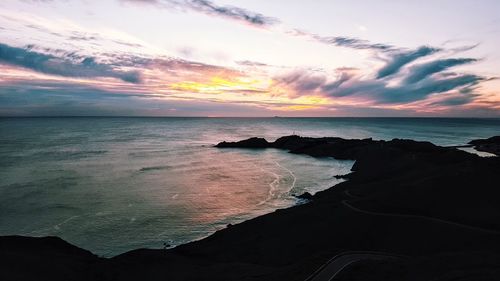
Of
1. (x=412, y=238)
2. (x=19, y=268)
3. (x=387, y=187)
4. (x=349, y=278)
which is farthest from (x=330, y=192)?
(x=19, y=268)

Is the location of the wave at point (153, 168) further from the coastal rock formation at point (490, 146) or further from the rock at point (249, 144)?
the coastal rock formation at point (490, 146)

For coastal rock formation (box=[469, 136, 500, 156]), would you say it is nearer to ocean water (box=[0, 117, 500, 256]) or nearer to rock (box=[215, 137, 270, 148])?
ocean water (box=[0, 117, 500, 256])

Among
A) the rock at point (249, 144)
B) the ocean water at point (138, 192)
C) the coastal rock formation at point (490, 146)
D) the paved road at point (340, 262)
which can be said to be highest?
the coastal rock formation at point (490, 146)

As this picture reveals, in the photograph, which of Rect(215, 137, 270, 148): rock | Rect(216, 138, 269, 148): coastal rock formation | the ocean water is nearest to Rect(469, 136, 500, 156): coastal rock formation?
Answer: the ocean water

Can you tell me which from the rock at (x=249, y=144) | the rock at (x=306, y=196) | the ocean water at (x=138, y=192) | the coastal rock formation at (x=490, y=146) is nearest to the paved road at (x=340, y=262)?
the ocean water at (x=138, y=192)

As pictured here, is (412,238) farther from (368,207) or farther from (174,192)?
(174,192)

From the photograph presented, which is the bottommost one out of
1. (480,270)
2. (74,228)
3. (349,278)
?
(74,228)
